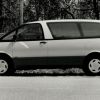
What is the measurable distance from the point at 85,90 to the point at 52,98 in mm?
1426

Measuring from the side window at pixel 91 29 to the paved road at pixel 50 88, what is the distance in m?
1.42

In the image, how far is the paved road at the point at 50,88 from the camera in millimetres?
8727

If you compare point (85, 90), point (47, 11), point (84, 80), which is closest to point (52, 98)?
point (85, 90)

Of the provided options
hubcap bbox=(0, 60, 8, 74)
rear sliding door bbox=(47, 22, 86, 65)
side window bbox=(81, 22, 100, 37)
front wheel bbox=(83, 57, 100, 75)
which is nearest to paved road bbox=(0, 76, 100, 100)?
front wheel bbox=(83, 57, 100, 75)

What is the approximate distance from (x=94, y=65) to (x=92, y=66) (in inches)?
2.6

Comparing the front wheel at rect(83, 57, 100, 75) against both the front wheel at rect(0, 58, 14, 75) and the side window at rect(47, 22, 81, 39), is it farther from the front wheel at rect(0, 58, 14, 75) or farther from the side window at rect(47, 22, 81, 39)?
the front wheel at rect(0, 58, 14, 75)

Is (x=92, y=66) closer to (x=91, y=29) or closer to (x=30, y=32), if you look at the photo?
(x=91, y=29)

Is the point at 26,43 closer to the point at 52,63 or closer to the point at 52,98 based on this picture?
the point at 52,63

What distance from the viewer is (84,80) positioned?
38.9 feet

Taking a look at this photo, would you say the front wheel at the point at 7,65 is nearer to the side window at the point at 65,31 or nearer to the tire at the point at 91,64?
the side window at the point at 65,31

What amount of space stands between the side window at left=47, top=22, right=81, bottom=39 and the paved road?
4.68ft

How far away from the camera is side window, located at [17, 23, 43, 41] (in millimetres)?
13438

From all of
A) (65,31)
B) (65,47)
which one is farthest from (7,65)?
(65,31)

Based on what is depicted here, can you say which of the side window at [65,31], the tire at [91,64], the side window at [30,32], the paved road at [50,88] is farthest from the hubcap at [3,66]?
the tire at [91,64]
